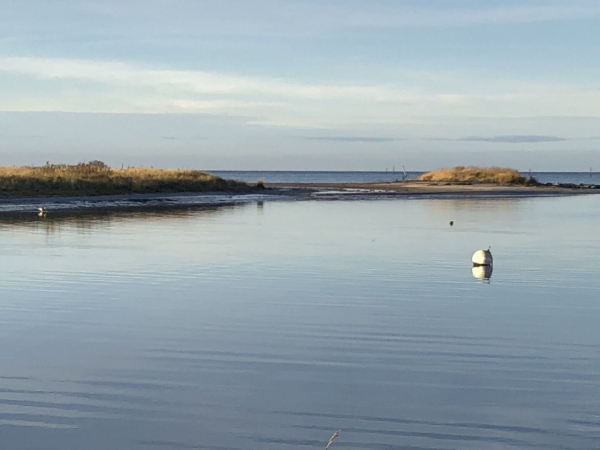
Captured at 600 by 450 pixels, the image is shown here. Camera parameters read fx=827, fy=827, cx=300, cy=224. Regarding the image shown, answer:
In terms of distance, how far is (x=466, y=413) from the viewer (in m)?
7.25

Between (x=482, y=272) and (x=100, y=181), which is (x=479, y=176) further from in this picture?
(x=482, y=272)

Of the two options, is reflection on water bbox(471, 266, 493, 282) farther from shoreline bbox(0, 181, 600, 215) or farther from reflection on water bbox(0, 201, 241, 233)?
shoreline bbox(0, 181, 600, 215)

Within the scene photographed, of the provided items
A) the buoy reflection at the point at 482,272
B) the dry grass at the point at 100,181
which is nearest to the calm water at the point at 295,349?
the buoy reflection at the point at 482,272

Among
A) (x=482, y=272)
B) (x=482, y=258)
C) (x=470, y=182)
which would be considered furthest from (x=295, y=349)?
(x=470, y=182)

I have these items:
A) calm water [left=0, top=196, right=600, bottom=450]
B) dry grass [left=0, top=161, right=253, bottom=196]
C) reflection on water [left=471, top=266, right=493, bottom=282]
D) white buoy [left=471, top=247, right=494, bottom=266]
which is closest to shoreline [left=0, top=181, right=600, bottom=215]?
dry grass [left=0, top=161, right=253, bottom=196]

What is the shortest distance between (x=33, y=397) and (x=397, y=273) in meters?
9.86

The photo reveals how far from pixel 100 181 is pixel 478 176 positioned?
46.9 metres

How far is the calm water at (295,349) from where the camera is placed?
6836 mm

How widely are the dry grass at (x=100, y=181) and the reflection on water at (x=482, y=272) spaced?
113 feet

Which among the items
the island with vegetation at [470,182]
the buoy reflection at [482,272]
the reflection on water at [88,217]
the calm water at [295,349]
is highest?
the island with vegetation at [470,182]

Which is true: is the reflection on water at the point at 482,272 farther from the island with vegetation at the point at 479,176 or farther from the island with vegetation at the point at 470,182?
Result: the island with vegetation at the point at 479,176

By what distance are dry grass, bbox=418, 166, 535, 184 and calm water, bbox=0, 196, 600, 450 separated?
213 feet

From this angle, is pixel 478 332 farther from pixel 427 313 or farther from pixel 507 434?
pixel 507 434

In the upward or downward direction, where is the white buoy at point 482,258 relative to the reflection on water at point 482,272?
upward
